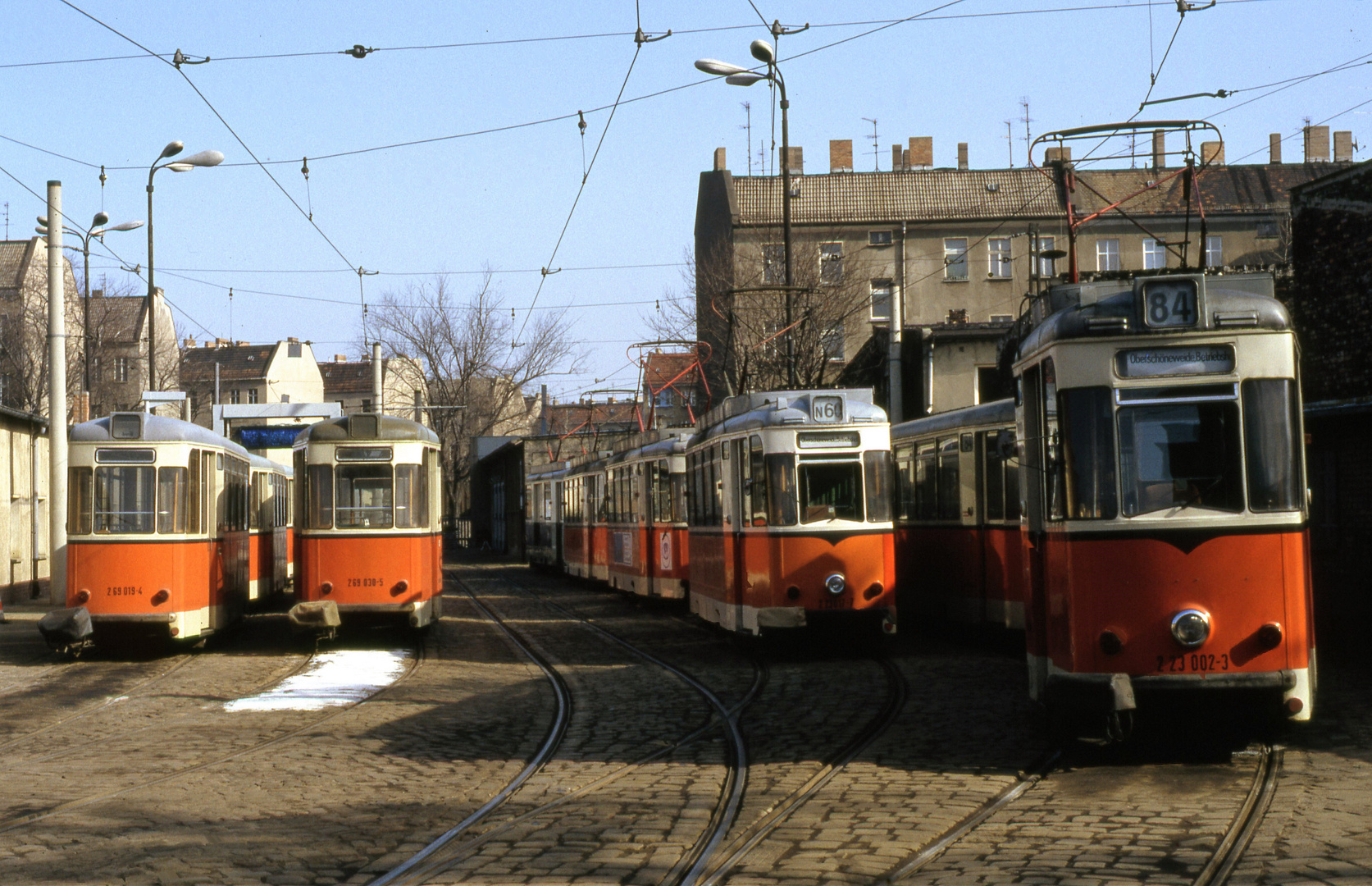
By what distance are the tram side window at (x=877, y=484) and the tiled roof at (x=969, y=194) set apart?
1489 inches

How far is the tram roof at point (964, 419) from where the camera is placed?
52.2 ft

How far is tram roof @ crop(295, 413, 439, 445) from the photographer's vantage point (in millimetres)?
17891

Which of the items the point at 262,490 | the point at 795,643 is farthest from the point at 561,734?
the point at 262,490

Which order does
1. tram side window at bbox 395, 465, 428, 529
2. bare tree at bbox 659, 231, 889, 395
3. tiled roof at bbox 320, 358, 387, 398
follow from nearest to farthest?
tram side window at bbox 395, 465, 428, 529 → bare tree at bbox 659, 231, 889, 395 → tiled roof at bbox 320, 358, 387, 398

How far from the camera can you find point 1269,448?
856 cm

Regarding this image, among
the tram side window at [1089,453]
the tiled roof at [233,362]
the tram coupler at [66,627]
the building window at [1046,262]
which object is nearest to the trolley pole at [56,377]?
the tram coupler at [66,627]

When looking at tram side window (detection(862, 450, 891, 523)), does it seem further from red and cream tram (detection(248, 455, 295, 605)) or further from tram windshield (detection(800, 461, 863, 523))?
red and cream tram (detection(248, 455, 295, 605))

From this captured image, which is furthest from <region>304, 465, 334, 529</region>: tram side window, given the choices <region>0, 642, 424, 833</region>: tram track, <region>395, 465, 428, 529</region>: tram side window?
<region>0, 642, 424, 833</region>: tram track

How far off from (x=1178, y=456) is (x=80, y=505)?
12534 millimetres

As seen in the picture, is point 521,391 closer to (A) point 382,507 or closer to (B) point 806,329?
(B) point 806,329

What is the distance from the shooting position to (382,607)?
17.8 m

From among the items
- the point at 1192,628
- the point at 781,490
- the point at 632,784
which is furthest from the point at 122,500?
the point at 1192,628

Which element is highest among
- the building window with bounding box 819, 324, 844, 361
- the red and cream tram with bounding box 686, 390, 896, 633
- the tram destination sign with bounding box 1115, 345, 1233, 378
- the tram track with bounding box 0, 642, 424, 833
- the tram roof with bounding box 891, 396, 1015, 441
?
the building window with bounding box 819, 324, 844, 361

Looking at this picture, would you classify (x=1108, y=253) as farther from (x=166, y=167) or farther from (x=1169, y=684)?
(x=1169, y=684)
